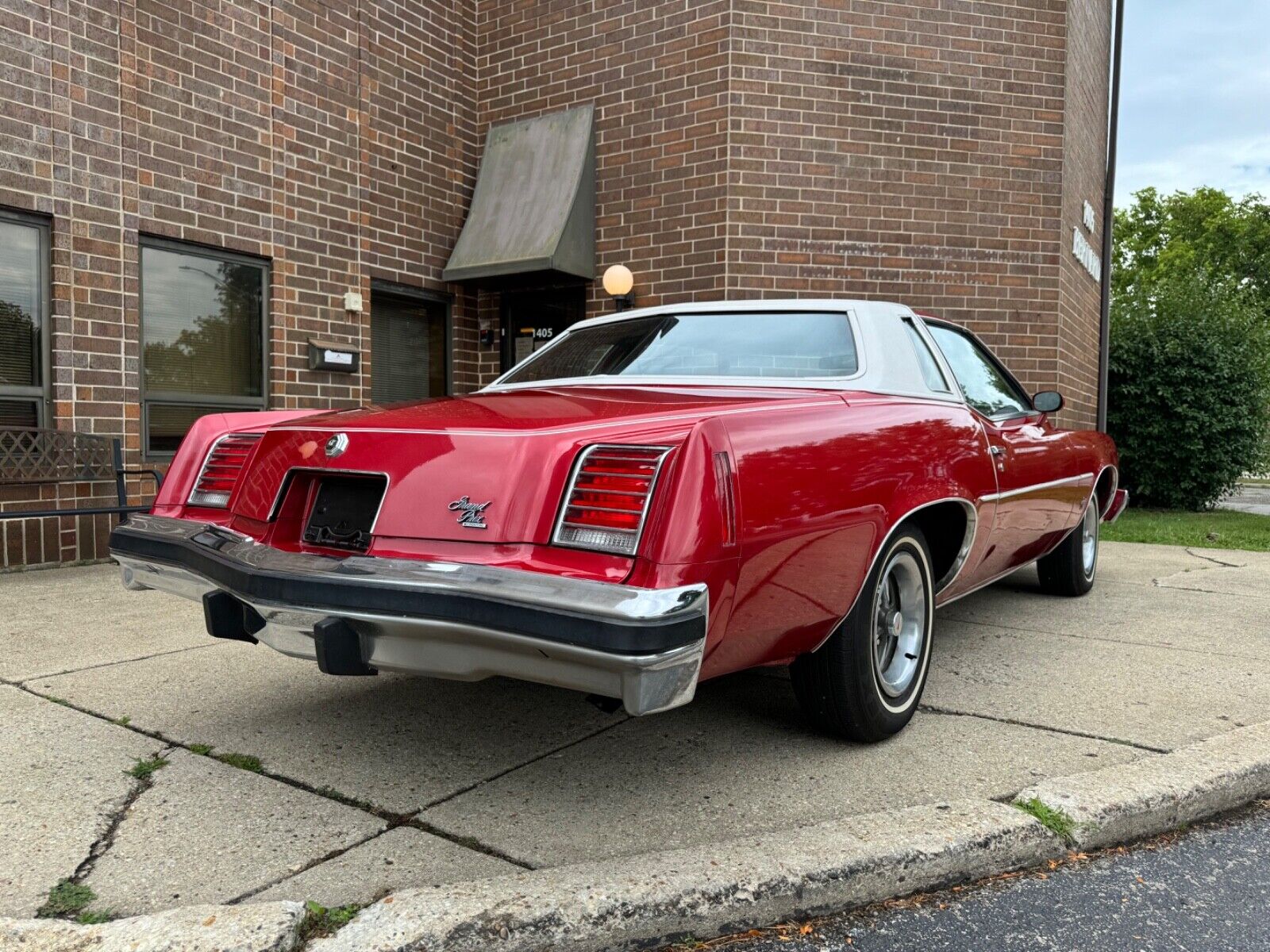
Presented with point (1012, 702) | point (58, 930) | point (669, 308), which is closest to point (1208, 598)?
point (1012, 702)

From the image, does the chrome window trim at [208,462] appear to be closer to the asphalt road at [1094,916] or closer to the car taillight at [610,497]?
the car taillight at [610,497]

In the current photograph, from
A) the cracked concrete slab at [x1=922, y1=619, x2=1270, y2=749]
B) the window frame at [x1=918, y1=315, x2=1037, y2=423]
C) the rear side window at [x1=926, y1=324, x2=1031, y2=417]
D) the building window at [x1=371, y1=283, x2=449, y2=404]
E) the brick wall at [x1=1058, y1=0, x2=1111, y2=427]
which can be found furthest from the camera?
the brick wall at [x1=1058, y1=0, x2=1111, y2=427]

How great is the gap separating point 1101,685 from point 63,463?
653 centimetres

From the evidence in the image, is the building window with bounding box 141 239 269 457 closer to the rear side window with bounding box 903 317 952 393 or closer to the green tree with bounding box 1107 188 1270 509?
the rear side window with bounding box 903 317 952 393

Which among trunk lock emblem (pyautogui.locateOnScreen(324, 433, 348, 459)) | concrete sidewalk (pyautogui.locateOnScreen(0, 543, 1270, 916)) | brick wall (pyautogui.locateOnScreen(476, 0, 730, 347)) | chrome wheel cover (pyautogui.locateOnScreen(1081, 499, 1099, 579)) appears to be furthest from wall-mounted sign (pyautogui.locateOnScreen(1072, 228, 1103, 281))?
trunk lock emblem (pyautogui.locateOnScreen(324, 433, 348, 459))

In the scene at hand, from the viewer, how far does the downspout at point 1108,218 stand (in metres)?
11.8

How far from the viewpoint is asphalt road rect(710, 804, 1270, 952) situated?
209cm

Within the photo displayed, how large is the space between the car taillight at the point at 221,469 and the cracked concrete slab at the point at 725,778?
1313 millimetres

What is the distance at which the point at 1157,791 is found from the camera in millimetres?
2689

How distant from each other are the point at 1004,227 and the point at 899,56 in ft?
6.51

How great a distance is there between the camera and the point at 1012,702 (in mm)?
3625

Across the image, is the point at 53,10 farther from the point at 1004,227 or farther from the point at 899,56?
the point at 1004,227

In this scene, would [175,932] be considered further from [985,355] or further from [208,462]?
[985,355]

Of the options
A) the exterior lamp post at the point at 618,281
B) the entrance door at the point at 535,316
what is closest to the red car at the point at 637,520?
the exterior lamp post at the point at 618,281
